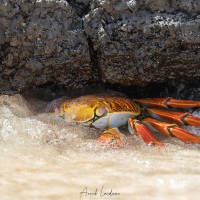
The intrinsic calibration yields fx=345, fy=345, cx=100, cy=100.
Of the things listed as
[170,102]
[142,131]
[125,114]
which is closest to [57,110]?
[125,114]

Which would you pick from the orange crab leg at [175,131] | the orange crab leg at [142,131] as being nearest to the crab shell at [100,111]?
the orange crab leg at [142,131]

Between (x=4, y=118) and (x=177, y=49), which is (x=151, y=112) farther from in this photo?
(x=4, y=118)

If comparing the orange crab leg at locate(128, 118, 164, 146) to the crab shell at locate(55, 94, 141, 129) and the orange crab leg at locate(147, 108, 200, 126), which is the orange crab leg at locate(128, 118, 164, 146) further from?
the orange crab leg at locate(147, 108, 200, 126)

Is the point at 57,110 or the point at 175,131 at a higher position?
the point at 57,110

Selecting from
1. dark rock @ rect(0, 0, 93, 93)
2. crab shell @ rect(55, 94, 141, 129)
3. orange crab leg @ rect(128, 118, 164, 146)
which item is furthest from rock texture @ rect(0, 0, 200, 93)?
orange crab leg @ rect(128, 118, 164, 146)

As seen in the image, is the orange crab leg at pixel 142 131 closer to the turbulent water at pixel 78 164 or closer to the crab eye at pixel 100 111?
the turbulent water at pixel 78 164

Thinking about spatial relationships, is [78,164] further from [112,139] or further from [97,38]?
[97,38]
